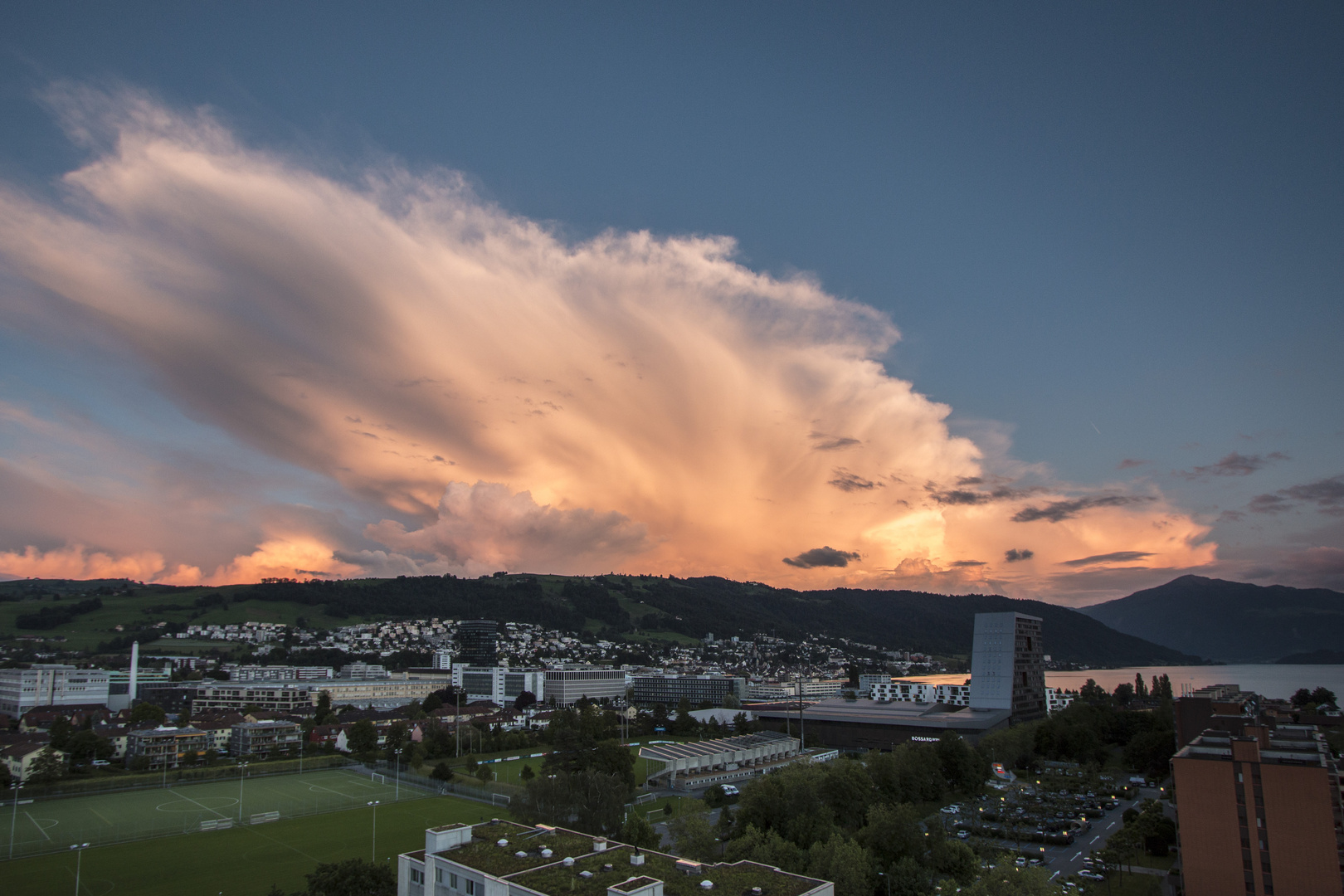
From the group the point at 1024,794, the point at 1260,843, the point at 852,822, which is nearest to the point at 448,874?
the point at 852,822

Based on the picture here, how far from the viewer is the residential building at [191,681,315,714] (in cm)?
9106

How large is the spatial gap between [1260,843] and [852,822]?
52.3ft

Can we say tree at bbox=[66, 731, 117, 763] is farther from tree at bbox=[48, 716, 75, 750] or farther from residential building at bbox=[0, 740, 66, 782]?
residential building at bbox=[0, 740, 66, 782]

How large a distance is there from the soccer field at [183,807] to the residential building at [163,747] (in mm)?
7113

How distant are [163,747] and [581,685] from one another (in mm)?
61901

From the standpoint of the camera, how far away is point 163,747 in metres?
59.1

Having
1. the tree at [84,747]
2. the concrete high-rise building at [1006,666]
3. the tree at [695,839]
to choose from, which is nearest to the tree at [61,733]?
the tree at [84,747]

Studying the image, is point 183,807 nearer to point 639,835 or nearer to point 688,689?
point 639,835

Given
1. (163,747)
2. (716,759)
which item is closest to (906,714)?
(716,759)

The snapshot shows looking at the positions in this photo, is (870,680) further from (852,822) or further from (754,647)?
(852,822)

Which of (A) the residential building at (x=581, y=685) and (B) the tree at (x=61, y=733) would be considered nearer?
(B) the tree at (x=61, y=733)

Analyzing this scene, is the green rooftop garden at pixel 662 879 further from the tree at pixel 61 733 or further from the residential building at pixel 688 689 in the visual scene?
the residential building at pixel 688 689

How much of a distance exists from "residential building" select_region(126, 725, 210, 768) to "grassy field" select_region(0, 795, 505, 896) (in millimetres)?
23337

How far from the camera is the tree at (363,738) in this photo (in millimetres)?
63531
